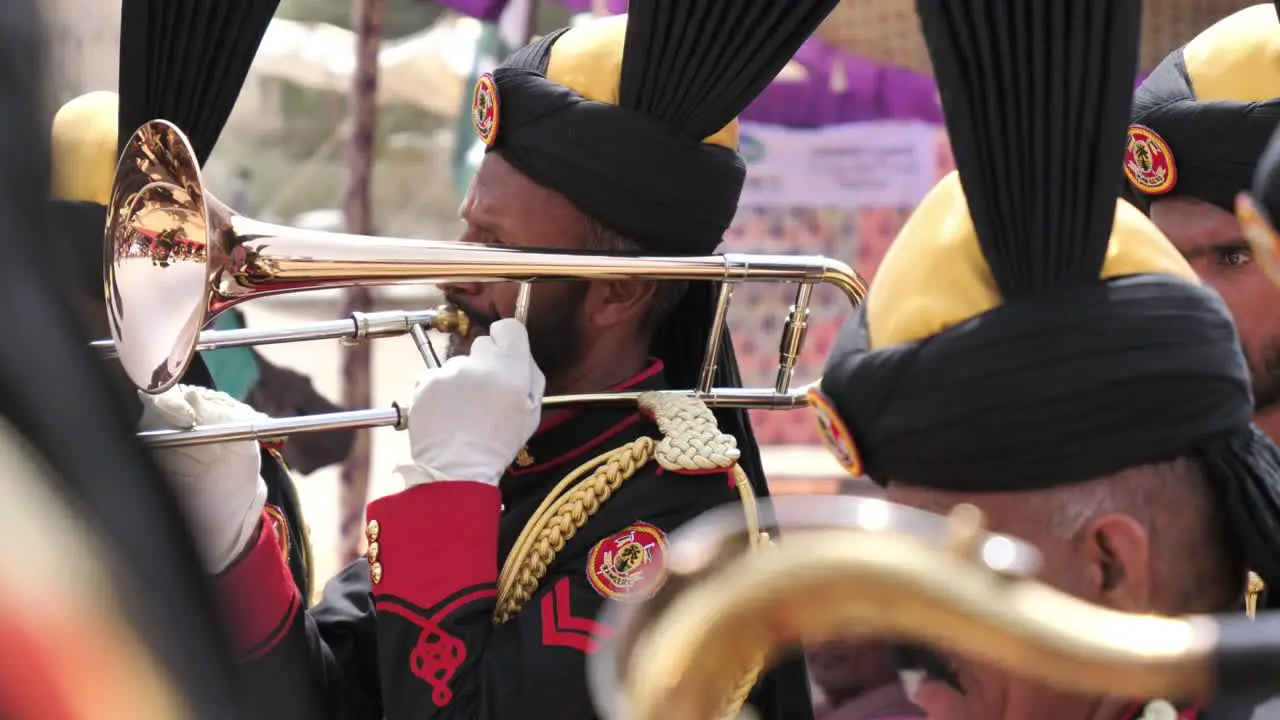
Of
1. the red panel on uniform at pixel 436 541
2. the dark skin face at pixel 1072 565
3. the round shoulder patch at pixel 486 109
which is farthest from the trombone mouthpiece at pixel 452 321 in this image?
the dark skin face at pixel 1072 565

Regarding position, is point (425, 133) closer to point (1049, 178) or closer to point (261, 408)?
point (261, 408)

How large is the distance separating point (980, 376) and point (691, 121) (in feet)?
4.08

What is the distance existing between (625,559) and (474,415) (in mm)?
323

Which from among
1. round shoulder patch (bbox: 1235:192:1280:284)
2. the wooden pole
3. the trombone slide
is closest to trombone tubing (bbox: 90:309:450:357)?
the trombone slide

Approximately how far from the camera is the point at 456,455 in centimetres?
243

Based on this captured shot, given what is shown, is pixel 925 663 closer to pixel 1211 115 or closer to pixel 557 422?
pixel 557 422

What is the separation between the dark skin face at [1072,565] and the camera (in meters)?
1.45

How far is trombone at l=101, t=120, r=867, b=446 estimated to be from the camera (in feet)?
7.97

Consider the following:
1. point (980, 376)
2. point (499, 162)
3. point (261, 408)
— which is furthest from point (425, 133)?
point (980, 376)

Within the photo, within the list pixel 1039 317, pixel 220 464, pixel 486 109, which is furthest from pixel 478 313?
pixel 1039 317

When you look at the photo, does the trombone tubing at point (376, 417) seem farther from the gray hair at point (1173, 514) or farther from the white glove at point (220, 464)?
the gray hair at point (1173, 514)

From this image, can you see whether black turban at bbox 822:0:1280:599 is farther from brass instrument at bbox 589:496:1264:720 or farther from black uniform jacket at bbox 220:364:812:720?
black uniform jacket at bbox 220:364:812:720

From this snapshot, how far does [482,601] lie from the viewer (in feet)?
7.60

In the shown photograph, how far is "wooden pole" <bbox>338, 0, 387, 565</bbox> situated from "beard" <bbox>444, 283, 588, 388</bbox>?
4346mm
